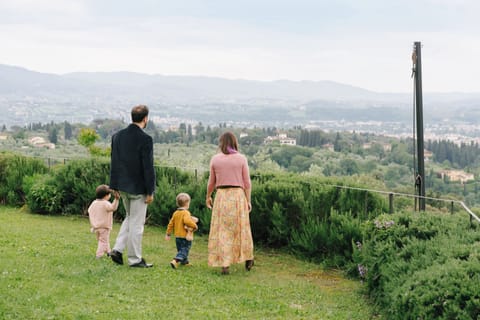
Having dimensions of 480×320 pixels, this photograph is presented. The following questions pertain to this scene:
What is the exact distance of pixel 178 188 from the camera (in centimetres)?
1196

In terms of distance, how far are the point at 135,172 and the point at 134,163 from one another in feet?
0.37

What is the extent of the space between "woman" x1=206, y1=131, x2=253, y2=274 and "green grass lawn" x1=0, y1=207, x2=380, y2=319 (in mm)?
281

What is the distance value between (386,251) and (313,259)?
2.82m

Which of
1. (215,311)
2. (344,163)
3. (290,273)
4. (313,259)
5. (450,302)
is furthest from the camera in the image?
(344,163)

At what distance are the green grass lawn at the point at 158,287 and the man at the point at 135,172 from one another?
0.45 metres

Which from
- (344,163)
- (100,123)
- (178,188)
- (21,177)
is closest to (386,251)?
(178,188)

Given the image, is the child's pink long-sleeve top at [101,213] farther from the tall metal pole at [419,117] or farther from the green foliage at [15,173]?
the green foliage at [15,173]

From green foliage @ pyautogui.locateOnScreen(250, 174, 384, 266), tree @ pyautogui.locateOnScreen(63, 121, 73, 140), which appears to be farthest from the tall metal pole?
tree @ pyautogui.locateOnScreen(63, 121, 73, 140)

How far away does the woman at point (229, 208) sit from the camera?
311 inches

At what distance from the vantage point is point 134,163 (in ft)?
25.0

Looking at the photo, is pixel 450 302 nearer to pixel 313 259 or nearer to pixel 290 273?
pixel 290 273

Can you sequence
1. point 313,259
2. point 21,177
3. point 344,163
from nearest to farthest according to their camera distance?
point 313,259 → point 21,177 → point 344,163

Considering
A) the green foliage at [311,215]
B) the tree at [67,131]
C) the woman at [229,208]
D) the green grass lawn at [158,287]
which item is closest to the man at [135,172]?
the green grass lawn at [158,287]

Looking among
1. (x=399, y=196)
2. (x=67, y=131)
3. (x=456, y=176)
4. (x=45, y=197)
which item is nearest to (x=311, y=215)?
(x=399, y=196)
